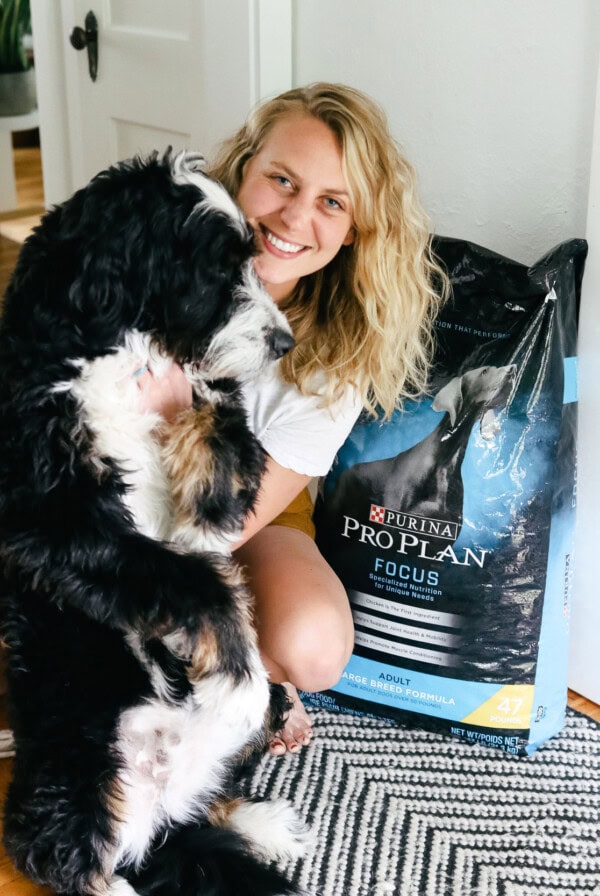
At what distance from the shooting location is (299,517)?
2.03m

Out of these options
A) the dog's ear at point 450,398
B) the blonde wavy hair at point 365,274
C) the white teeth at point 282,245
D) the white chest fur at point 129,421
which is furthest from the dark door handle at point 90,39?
the white chest fur at point 129,421

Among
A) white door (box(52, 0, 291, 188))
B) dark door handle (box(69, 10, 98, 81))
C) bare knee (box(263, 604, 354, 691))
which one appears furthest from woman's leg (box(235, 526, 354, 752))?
dark door handle (box(69, 10, 98, 81))

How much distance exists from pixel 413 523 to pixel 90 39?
5.89 feet

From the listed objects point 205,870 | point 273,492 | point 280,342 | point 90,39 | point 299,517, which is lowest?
point 205,870

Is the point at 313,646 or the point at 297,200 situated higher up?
the point at 297,200

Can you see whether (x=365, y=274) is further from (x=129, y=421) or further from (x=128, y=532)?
(x=128, y=532)

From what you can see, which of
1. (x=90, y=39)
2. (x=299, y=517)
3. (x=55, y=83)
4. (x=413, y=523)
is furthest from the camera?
(x=55, y=83)

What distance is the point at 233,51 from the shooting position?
230 cm

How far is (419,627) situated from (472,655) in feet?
0.36

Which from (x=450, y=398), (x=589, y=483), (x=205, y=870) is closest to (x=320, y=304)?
(x=450, y=398)

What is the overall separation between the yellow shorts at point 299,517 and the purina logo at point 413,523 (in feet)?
0.55

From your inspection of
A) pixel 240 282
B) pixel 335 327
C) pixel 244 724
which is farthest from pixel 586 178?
pixel 244 724

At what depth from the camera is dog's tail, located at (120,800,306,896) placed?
4.78 feet

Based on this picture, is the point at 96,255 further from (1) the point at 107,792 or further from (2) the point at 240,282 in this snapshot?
(1) the point at 107,792
